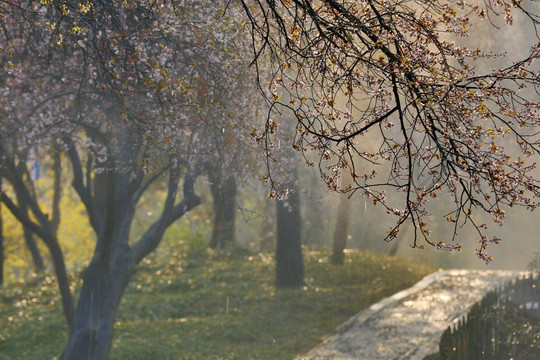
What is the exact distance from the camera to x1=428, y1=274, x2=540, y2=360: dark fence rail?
10.3 meters

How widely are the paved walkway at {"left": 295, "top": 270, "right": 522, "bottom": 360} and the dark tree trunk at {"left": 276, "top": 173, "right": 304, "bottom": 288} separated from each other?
2.37 metres

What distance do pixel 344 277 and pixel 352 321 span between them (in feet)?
13.2

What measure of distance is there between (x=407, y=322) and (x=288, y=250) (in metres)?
4.44

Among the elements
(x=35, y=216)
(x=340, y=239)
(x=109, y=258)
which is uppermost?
(x=340, y=239)

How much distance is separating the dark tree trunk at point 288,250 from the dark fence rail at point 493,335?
555 centimetres

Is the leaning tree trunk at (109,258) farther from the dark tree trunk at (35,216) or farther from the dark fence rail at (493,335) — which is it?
the dark fence rail at (493,335)

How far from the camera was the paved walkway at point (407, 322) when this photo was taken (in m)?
12.6

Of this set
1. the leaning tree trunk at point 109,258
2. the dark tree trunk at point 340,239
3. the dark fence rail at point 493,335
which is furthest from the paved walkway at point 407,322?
the leaning tree trunk at point 109,258

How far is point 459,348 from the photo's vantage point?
10.3 m

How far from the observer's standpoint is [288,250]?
18.4m

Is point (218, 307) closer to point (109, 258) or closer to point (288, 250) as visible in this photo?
point (288, 250)

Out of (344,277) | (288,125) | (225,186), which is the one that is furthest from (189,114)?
(344,277)

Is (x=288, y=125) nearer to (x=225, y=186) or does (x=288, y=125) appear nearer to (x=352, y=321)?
(x=225, y=186)

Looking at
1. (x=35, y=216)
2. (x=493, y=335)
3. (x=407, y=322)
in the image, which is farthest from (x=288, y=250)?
(x=493, y=335)
